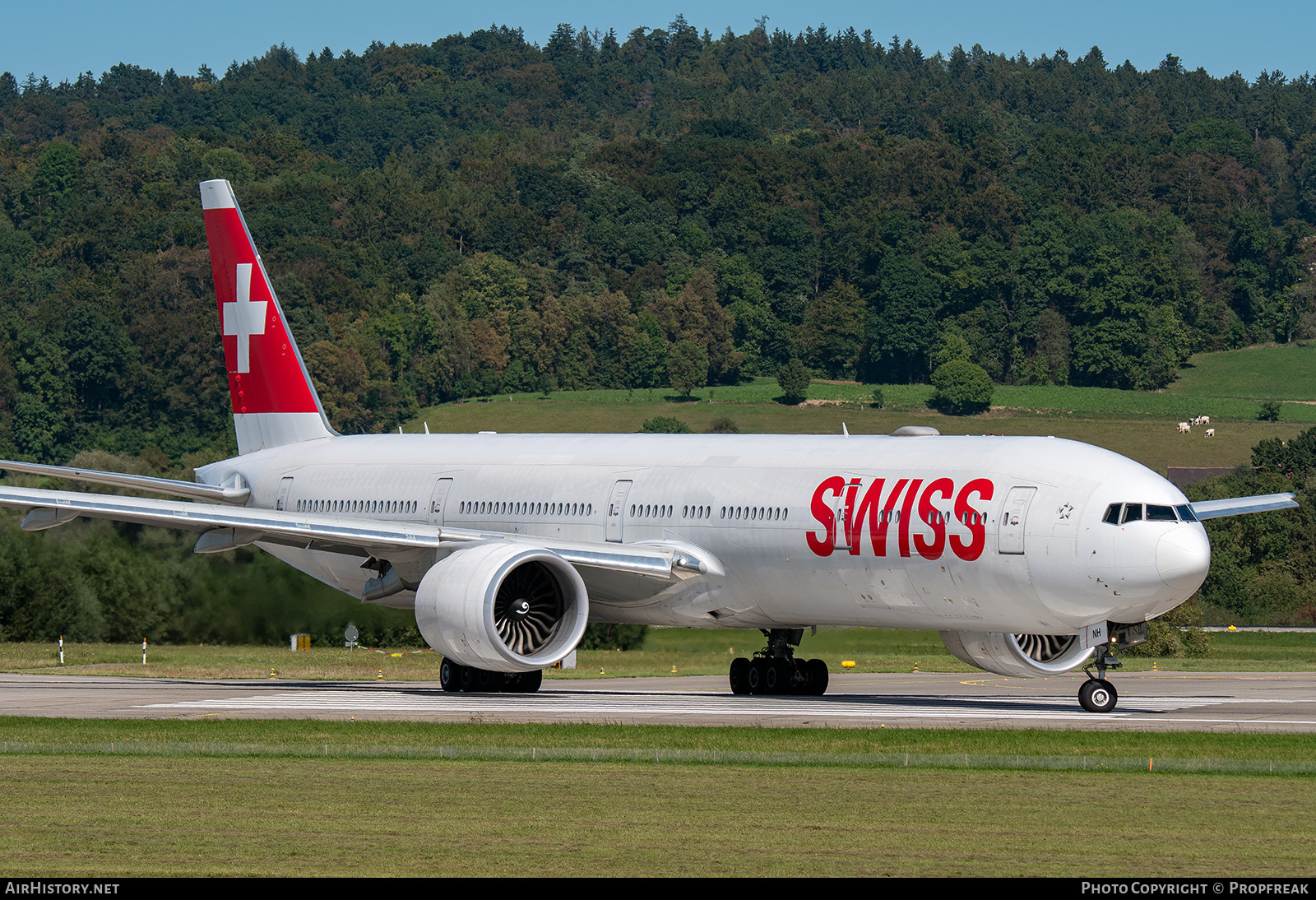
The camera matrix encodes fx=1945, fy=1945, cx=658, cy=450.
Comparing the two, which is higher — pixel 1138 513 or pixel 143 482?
pixel 143 482

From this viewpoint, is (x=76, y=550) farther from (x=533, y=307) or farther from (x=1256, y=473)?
(x=533, y=307)

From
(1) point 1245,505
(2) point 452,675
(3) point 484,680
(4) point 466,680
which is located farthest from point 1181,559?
(2) point 452,675

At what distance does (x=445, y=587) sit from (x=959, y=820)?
16207 millimetres

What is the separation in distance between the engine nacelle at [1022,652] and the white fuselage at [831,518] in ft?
4.28

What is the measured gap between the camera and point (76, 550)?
52.9 metres

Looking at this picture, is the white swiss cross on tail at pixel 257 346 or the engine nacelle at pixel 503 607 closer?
the engine nacelle at pixel 503 607

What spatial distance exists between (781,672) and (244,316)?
16346 mm

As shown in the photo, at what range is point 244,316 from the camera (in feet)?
144

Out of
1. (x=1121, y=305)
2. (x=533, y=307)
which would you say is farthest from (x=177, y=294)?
(x=1121, y=305)

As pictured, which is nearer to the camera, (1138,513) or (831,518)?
(1138,513)

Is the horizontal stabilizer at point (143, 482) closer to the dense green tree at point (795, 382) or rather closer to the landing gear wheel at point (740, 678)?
the landing gear wheel at point (740, 678)

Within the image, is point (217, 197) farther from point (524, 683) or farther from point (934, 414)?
point (934, 414)

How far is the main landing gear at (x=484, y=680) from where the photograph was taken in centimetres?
3506

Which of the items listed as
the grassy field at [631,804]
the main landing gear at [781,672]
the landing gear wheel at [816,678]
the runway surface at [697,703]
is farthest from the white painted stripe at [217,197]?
the grassy field at [631,804]
